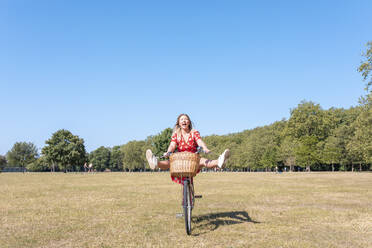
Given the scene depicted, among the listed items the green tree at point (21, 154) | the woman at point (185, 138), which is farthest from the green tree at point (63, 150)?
the woman at point (185, 138)

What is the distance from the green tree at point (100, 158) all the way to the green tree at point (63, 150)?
7376cm

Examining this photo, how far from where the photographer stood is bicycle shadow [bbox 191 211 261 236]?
24.5 feet

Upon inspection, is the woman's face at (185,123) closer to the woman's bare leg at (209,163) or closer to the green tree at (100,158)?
the woman's bare leg at (209,163)

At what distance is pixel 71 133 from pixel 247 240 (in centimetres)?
8364

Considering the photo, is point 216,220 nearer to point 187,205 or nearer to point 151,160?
point 187,205

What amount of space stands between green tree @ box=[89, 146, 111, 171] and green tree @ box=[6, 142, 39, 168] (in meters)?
33.7

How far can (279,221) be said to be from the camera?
820 centimetres

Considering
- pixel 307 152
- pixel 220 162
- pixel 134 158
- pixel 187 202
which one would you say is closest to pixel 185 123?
Answer: pixel 220 162

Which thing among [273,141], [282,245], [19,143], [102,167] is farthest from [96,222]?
[102,167]

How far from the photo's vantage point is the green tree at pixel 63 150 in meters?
77.7

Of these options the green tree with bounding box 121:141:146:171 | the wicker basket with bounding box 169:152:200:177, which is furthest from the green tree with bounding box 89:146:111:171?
the wicker basket with bounding box 169:152:200:177

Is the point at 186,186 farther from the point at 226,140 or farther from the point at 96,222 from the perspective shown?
the point at 226,140

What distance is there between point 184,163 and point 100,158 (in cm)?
15786

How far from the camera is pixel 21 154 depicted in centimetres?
12156
